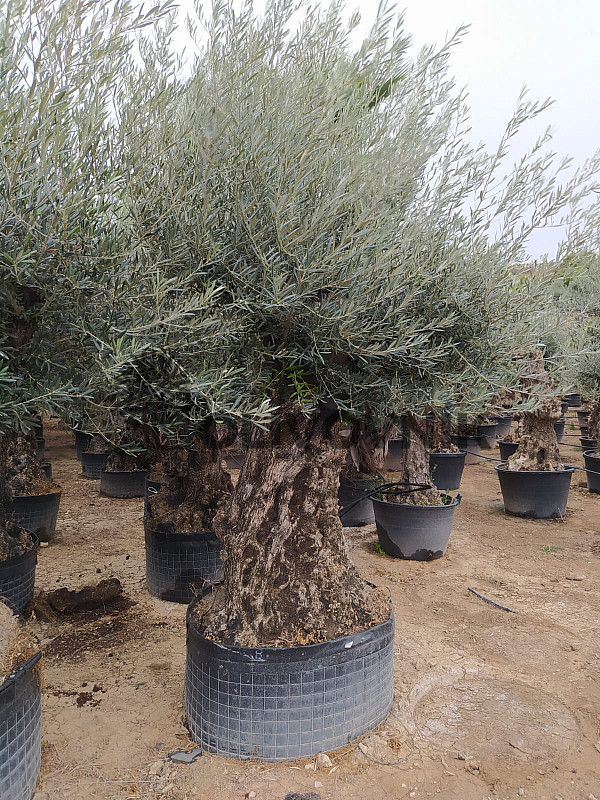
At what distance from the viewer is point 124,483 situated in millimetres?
11797

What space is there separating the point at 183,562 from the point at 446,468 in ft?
24.4

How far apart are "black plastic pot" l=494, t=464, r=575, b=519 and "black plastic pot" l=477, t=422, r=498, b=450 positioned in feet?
21.8

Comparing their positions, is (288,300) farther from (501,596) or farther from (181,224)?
(501,596)

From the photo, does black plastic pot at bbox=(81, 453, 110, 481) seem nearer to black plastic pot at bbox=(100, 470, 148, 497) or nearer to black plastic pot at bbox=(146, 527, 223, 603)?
black plastic pot at bbox=(100, 470, 148, 497)

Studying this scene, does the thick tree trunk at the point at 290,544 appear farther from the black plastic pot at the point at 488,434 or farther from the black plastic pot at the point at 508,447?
the black plastic pot at the point at 488,434

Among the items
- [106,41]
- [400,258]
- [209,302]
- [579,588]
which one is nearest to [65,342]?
[209,302]

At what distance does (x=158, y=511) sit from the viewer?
23.6 ft

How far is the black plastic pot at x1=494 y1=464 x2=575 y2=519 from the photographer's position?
10414mm

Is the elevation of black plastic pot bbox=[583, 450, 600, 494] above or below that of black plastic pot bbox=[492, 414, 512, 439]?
below

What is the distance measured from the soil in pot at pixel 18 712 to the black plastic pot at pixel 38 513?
17.3ft

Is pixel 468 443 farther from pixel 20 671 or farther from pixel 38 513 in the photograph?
pixel 20 671

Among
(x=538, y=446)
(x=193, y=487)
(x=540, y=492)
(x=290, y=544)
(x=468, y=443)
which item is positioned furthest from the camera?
(x=468, y=443)

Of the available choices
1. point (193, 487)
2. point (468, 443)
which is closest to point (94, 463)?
point (193, 487)

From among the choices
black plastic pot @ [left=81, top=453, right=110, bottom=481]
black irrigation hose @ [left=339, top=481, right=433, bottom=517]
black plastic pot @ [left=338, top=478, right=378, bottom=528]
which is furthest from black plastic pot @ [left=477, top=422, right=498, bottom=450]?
black plastic pot @ [left=81, top=453, right=110, bottom=481]
